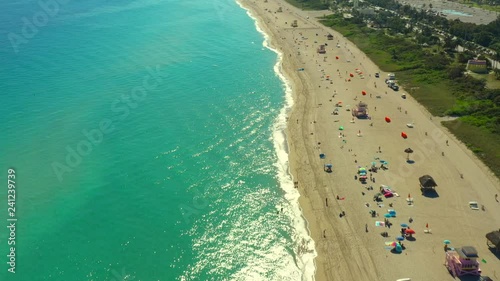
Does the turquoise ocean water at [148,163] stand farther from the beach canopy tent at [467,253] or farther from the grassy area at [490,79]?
the grassy area at [490,79]

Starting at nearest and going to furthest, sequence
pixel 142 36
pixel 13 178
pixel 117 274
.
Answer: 1. pixel 117 274
2. pixel 13 178
3. pixel 142 36

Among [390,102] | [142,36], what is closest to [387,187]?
[390,102]

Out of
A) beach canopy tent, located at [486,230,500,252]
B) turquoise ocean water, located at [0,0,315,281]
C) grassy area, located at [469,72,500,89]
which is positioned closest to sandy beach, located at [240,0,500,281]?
beach canopy tent, located at [486,230,500,252]

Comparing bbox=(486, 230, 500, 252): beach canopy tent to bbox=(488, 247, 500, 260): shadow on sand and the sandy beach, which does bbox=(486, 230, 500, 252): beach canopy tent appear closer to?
bbox=(488, 247, 500, 260): shadow on sand

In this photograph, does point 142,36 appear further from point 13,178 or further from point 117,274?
point 117,274

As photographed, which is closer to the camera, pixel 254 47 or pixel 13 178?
pixel 13 178

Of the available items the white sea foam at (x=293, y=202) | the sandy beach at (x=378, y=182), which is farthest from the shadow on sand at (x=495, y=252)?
the white sea foam at (x=293, y=202)
